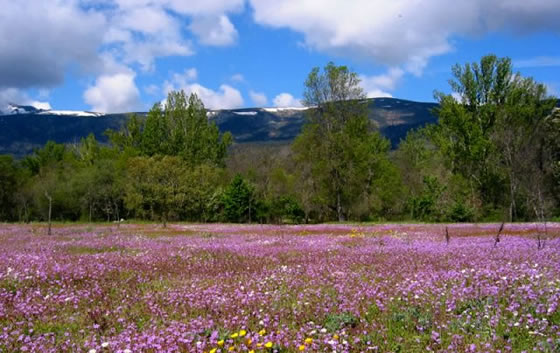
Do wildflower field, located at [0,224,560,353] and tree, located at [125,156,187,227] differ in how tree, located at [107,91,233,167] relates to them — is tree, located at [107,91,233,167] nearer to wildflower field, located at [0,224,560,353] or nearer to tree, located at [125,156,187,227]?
tree, located at [125,156,187,227]

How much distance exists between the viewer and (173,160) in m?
66.2

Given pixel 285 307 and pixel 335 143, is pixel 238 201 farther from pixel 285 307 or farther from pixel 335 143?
pixel 285 307

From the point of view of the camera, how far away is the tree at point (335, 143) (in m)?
55.5

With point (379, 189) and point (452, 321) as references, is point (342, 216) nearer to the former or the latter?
point (379, 189)

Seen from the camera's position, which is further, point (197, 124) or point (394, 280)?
point (197, 124)

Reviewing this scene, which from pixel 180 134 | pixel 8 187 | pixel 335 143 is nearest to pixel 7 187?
pixel 8 187

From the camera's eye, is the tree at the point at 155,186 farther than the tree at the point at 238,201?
No

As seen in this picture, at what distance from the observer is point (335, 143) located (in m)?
55.1

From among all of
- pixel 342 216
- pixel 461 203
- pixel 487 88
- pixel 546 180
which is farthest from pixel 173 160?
pixel 546 180

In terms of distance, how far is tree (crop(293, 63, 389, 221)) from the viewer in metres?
55.5

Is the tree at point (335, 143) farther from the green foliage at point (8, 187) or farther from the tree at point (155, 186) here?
A: the green foliage at point (8, 187)

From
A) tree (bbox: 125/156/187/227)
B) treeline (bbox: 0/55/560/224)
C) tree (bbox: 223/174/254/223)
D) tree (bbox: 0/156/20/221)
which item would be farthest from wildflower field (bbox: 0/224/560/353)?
tree (bbox: 0/156/20/221)

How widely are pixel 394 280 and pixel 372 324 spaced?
3.27 metres

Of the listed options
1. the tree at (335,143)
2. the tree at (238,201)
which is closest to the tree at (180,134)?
the tree at (238,201)
